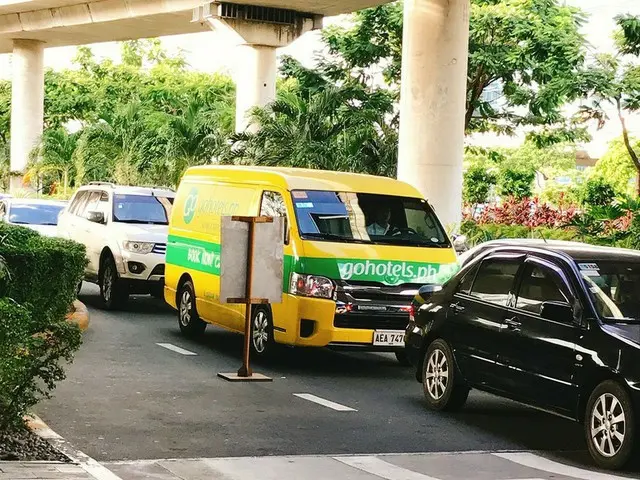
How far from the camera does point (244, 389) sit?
1233 centimetres

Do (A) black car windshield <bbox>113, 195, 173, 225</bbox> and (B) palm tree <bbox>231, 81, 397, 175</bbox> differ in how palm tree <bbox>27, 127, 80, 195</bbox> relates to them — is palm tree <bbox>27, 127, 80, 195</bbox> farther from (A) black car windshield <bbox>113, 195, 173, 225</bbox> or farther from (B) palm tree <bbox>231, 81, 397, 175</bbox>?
(A) black car windshield <bbox>113, 195, 173, 225</bbox>

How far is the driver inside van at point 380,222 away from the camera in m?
14.1

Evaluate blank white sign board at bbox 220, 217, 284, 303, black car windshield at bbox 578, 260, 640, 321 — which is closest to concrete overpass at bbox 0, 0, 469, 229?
blank white sign board at bbox 220, 217, 284, 303

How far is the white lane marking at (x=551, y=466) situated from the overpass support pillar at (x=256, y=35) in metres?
24.3

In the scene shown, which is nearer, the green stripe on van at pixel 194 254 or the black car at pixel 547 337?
the black car at pixel 547 337

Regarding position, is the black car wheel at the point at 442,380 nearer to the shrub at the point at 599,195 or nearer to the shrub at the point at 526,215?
the shrub at the point at 526,215

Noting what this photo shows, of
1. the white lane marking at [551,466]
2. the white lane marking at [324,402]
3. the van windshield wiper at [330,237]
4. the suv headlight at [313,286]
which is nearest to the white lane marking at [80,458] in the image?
the white lane marking at [324,402]

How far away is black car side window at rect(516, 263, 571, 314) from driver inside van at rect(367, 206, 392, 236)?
3724 millimetres

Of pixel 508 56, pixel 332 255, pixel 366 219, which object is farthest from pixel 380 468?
pixel 508 56

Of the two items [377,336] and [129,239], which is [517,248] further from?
[129,239]

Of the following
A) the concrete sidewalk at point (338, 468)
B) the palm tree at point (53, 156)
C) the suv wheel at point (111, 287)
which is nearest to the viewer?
the concrete sidewalk at point (338, 468)

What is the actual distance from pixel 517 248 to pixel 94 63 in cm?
6738

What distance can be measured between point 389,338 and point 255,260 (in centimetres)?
172

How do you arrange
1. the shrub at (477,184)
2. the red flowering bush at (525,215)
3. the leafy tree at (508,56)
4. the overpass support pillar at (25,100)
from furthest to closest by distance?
1. the shrub at (477,184)
2. the overpass support pillar at (25,100)
3. the leafy tree at (508,56)
4. the red flowering bush at (525,215)
